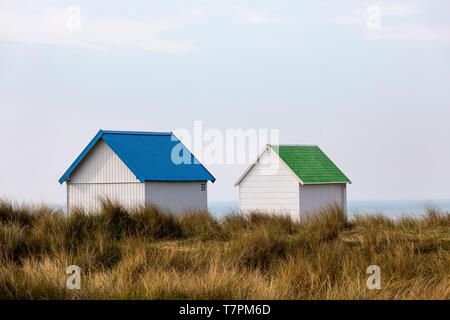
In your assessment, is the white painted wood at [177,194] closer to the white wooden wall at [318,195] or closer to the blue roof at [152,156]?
the blue roof at [152,156]

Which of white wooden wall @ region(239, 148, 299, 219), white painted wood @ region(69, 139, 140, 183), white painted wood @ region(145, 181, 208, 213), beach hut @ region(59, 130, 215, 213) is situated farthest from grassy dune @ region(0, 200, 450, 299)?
white wooden wall @ region(239, 148, 299, 219)

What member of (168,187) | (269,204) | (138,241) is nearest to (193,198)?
(168,187)

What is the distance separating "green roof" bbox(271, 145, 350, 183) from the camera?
1104 inches

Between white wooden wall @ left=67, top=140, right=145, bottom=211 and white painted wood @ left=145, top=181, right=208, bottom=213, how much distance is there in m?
0.47

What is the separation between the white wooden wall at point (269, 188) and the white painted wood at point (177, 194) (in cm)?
209

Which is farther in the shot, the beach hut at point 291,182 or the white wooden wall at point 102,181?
the beach hut at point 291,182

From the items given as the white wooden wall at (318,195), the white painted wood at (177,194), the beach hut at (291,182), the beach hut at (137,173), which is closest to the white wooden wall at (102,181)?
the beach hut at (137,173)

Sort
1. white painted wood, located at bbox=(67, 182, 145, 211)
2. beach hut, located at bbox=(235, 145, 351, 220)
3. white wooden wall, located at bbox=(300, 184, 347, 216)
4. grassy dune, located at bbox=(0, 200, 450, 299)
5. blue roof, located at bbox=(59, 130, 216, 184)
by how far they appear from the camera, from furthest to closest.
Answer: beach hut, located at bbox=(235, 145, 351, 220) < white wooden wall, located at bbox=(300, 184, 347, 216) < blue roof, located at bbox=(59, 130, 216, 184) < white painted wood, located at bbox=(67, 182, 145, 211) < grassy dune, located at bbox=(0, 200, 450, 299)

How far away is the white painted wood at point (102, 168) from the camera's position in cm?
2450

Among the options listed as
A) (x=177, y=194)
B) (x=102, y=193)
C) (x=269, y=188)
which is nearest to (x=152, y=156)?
(x=177, y=194)

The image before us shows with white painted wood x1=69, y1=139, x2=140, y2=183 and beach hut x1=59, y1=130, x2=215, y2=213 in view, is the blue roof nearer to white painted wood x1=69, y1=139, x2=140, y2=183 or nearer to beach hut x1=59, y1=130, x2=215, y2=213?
beach hut x1=59, y1=130, x2=215, y2=213

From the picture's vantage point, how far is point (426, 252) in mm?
13445
